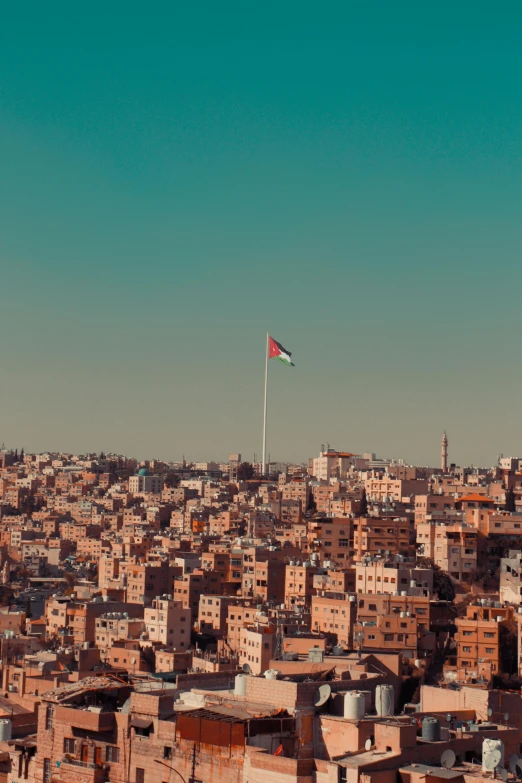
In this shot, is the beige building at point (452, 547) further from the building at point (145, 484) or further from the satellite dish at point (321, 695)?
the building at point (145, 484)

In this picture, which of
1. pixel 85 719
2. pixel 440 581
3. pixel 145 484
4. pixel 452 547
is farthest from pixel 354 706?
pixel 145 484

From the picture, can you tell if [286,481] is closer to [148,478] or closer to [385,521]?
[148,478]

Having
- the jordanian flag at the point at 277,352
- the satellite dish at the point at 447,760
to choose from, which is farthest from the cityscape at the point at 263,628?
the jordanian flag at the point at 277,352

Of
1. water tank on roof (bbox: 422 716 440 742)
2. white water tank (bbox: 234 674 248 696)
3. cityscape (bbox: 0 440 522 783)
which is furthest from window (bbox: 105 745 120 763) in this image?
water tank on roof (bbox: 422 716 440 742)

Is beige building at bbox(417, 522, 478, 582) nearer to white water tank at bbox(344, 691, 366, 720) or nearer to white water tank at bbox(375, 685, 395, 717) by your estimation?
white water tank at bbox(375, 685, 395, 717)

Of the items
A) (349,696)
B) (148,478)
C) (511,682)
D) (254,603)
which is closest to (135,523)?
(148,478)

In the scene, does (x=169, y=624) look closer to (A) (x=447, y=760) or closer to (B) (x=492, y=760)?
(A) (x=447, y=760)
